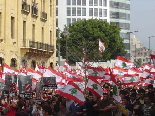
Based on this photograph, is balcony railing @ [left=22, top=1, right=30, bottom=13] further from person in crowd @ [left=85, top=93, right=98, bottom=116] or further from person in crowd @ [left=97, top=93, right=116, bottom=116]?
person in crowd @ [left=97, top=93, right=116, bottom=116]

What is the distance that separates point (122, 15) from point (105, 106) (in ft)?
326

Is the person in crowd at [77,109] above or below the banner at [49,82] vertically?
below

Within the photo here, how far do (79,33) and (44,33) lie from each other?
28084 mm

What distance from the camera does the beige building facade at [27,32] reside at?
44125 millimetres

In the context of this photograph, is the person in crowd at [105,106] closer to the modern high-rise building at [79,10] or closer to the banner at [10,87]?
the banner at [10,87]

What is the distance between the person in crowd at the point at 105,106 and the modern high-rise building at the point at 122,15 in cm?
9448

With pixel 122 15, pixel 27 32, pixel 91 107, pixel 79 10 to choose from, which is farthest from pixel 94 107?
pixel 122 15

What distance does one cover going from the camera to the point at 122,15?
11319 cm

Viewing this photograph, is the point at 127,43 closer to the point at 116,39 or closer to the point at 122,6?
the point at 122,6

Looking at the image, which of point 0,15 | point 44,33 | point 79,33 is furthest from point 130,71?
point 79,33

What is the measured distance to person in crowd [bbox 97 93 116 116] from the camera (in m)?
14.5

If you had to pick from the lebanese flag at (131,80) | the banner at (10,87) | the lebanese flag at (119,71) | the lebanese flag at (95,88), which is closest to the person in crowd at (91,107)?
the lebanese flag at (95,88)

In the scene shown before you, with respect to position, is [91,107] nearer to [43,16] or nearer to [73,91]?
[73,91]

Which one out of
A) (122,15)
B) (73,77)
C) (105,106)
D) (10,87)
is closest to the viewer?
(105,106)
